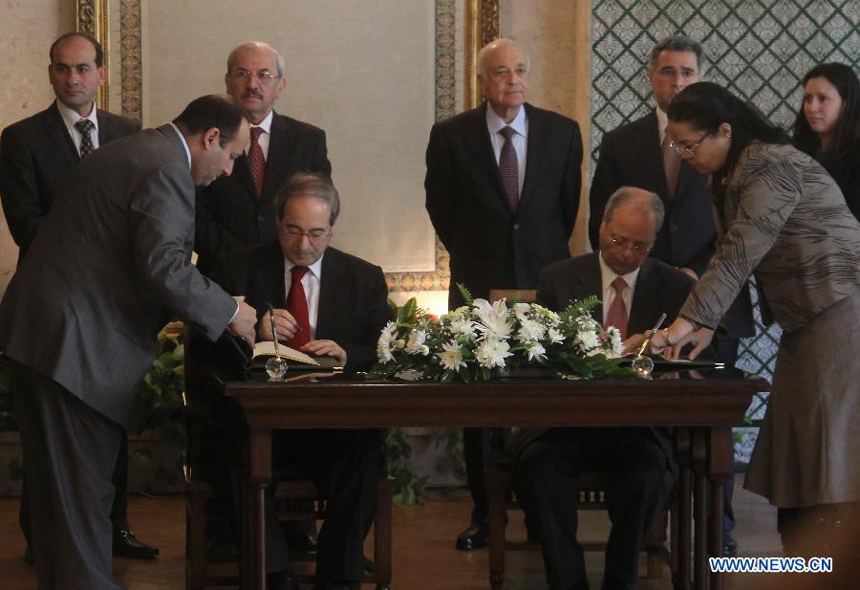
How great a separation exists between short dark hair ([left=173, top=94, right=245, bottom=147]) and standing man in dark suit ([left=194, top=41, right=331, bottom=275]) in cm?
100

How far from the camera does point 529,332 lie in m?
3.63

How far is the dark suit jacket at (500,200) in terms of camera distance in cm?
495

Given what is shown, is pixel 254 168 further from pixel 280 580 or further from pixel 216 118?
pixel 280 580

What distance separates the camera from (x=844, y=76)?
15.8ft

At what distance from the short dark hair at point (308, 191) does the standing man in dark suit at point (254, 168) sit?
55 cm

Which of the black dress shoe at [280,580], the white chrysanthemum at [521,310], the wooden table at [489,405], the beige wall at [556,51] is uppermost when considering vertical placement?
the beige wall at [556,51]

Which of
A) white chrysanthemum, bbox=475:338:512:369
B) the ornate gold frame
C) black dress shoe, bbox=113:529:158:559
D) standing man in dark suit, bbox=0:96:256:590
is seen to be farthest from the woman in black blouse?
the ornate gold frame

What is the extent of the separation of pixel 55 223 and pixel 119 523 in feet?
4.55

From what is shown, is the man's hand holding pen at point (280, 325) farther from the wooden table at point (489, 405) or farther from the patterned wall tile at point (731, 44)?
the patterned wall tile at point (731, 44)

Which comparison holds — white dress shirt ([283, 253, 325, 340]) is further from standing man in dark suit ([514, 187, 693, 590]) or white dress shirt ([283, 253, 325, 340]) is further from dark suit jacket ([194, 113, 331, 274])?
standing man in dark suit ([514, 187, 693, 590])

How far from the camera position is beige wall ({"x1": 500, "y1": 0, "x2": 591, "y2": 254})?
19.8 feet

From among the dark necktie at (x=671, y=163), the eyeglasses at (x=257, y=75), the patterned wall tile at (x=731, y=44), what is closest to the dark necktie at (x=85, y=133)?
the eyeglasses at (x=257, y=75)

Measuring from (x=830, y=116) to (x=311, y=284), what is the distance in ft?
6.23

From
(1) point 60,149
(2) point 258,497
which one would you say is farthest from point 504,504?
(1) point 60,149
